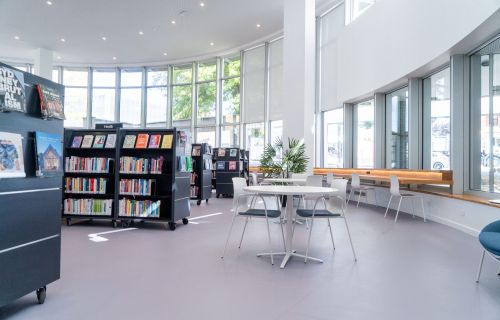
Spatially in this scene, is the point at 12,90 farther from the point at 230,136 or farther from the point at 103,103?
the point at 103,103

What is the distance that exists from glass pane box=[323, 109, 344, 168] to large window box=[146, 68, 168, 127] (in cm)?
820

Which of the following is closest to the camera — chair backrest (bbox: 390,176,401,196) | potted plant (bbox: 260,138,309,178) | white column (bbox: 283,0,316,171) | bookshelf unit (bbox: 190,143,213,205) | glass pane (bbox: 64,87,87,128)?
chair backrest (bbox: 390,176,401,196)

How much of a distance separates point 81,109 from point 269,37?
32.4 ft

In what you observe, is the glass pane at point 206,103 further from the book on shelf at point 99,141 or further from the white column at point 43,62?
the book on shelf at point 99,141

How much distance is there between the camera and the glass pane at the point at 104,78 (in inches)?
675

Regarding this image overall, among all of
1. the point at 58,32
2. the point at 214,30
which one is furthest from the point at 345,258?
the point at 58,32

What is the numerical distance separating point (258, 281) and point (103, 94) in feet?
53.7

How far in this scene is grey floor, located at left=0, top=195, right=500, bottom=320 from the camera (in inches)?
96.7

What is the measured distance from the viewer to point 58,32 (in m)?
13.2

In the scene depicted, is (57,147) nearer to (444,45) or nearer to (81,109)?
(444,45)

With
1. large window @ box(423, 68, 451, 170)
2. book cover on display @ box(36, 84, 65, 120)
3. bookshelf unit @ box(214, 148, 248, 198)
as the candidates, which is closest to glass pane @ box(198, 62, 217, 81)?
bookshelf unit @ box(214, 148, 248, 198)

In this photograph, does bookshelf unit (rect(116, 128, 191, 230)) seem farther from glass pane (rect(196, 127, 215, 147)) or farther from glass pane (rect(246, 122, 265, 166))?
glass pane (rect(196, 127, 215, 147))

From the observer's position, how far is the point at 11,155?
2.24 m

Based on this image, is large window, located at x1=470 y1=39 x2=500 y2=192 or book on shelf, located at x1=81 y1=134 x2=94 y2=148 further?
book on shelf, located at x1=81 y1=134 x2=94 y2=148
